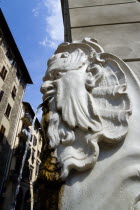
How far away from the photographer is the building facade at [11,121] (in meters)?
15.2

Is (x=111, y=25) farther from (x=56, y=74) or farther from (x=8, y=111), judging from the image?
(x=8, y=111)

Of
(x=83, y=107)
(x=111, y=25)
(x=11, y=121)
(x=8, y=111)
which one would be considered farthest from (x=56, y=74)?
(x=11, y=121)

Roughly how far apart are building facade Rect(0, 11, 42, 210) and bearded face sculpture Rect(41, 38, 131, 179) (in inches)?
551

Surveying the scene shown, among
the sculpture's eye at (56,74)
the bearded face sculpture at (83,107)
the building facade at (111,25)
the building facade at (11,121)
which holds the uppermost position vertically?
the building facade at (11,121)

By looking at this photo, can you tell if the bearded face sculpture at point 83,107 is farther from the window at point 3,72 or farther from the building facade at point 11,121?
the window at point 3,72

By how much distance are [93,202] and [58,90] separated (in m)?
0.79

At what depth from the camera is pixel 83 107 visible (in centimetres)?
114

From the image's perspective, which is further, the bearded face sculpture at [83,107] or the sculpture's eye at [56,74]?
the sculpture's eye at [56,74]

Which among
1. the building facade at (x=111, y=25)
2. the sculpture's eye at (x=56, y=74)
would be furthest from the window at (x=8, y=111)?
the sculpture's eye at (x=56, y=74)

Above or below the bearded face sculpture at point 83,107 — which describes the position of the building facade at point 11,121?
above

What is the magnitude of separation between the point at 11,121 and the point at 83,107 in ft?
56.2

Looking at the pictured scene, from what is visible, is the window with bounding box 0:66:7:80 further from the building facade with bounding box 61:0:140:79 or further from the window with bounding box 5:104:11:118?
the building facade with bounding box 61:0:140:79

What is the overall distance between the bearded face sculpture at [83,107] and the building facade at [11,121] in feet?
45.9

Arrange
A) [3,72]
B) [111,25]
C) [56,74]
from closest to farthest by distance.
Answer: [56,74] → [111,25] → [3,72]
